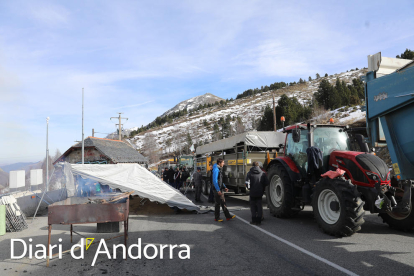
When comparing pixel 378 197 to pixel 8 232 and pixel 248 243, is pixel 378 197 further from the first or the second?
pixel 8 232

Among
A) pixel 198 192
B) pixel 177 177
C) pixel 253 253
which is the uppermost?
pixel 177 177

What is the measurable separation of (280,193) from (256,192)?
128 cm

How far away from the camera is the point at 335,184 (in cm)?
630

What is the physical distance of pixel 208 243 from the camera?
6.30 metres

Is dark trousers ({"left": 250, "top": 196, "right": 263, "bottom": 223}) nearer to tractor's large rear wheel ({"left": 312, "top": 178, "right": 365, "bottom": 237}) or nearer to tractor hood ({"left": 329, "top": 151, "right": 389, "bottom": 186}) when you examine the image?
tractor's large rear wheel ({"left": 312, "top": 178, "right": 365, "bottom": 237})

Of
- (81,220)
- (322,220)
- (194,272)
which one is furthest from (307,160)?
(81,220)

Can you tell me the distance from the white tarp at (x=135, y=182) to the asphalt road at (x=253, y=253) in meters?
2.42

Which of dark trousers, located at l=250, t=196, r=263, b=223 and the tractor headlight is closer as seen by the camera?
the tractor headlight

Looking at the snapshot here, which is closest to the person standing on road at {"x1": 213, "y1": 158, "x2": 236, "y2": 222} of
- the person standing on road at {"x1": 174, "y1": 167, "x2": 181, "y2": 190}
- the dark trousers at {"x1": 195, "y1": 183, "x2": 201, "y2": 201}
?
the dark trousers at {"x1": 195, "y1": 183, "x2": 201, "y2": 201}

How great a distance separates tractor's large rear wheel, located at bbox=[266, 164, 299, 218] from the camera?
26.8 feet

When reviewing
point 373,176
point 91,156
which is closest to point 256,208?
point 373,176

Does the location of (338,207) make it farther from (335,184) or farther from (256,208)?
(256,208)

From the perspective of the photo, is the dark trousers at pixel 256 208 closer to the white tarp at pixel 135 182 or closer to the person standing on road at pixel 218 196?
the person standing on road at pixel 218 196

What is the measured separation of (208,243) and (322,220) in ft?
8.81
